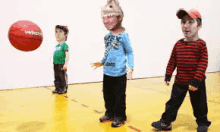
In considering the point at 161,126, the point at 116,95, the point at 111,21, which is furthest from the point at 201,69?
the point at 111,21

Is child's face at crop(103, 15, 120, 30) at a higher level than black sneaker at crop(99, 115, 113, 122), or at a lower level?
higher

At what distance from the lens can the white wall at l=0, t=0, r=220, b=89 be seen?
17.0ft

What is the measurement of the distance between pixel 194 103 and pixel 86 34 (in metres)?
4.32

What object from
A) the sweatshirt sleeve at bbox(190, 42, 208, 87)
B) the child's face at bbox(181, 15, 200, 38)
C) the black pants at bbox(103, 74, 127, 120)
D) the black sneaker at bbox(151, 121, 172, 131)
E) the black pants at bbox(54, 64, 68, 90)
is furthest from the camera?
the black pants at bbox(54, 64, 68, 90)

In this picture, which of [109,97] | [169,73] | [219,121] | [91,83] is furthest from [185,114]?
[91,83]

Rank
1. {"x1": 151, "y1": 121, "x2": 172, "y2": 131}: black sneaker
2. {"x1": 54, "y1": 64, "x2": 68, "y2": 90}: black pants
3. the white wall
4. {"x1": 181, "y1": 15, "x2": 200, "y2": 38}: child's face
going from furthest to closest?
the white wall
{"x1": 54, "y1": 64, "x2": 68, "y2": 90}: black pants
{"x1": 151, "y1": 121, "x2": 172, "y2": 131}: black sneaker
{"x1": 181, "y1": 15, "x2": 200, "y2": 38}: child's face

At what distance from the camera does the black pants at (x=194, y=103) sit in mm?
2301

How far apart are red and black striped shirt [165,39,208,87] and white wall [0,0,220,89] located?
400 centimetres

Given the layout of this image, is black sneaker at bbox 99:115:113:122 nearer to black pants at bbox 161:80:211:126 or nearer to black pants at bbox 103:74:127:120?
black pants at bbox 103:74:127:120

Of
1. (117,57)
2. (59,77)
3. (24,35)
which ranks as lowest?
(59,77)

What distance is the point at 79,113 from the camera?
10.3 ft

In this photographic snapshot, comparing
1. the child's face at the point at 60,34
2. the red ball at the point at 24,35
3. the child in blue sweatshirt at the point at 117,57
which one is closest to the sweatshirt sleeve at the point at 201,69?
the child in blue sweatshirt at the point at 117,57

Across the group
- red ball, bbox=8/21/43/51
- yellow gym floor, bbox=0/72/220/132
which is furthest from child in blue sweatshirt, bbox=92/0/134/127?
red ball, bbox=8/21/43/51

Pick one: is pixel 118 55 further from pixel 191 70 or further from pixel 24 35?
pixel 24 35
